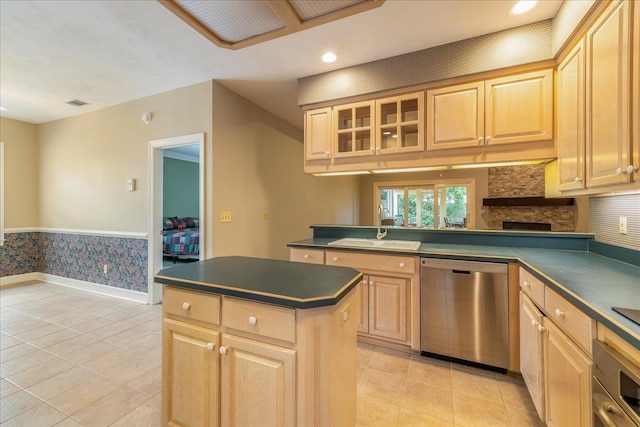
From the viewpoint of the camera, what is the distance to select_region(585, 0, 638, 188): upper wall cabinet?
47.2 inches

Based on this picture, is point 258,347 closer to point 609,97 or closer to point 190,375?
point 190,375

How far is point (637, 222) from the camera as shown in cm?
153

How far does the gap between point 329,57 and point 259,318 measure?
2.35 metres

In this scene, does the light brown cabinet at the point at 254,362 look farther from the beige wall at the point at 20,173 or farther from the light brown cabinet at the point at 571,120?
the beige wall at the point at 20,173

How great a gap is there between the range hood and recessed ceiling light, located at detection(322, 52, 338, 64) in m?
4.98

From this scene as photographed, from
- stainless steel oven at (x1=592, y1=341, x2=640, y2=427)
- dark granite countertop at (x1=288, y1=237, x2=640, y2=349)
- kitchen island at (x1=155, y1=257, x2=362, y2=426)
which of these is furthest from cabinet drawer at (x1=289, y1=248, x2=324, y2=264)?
stainless steel oven at (x1=592, y1=341, x2=640, y2=427)

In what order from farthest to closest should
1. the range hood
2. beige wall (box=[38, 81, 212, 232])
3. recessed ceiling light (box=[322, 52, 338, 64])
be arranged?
the range hood
beige wall (box=[38, 81, 212, 232])
recessed ceiling light (box=[322, 52, 338, 64])

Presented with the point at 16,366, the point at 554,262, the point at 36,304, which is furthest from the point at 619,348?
the point at 36,304

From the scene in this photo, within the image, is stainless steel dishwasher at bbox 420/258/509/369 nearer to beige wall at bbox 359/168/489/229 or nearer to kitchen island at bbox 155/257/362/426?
kitchen island at bbox 155/257/362/426

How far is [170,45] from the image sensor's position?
2334 mm

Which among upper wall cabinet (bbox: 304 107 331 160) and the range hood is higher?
upper wall cabinet (bbox: 304 107 331 160)

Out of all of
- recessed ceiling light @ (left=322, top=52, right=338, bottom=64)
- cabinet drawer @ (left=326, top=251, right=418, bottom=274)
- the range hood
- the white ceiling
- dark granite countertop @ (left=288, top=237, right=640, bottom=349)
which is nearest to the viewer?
dark granite countertop @ (left=288, top=237, right=640, bottom=349)

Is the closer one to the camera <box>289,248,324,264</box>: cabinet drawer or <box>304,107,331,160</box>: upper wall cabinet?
<box>289,248,324,264</box>: cabinet drawer

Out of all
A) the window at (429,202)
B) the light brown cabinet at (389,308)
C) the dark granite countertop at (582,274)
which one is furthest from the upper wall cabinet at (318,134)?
the window at (429,202)
